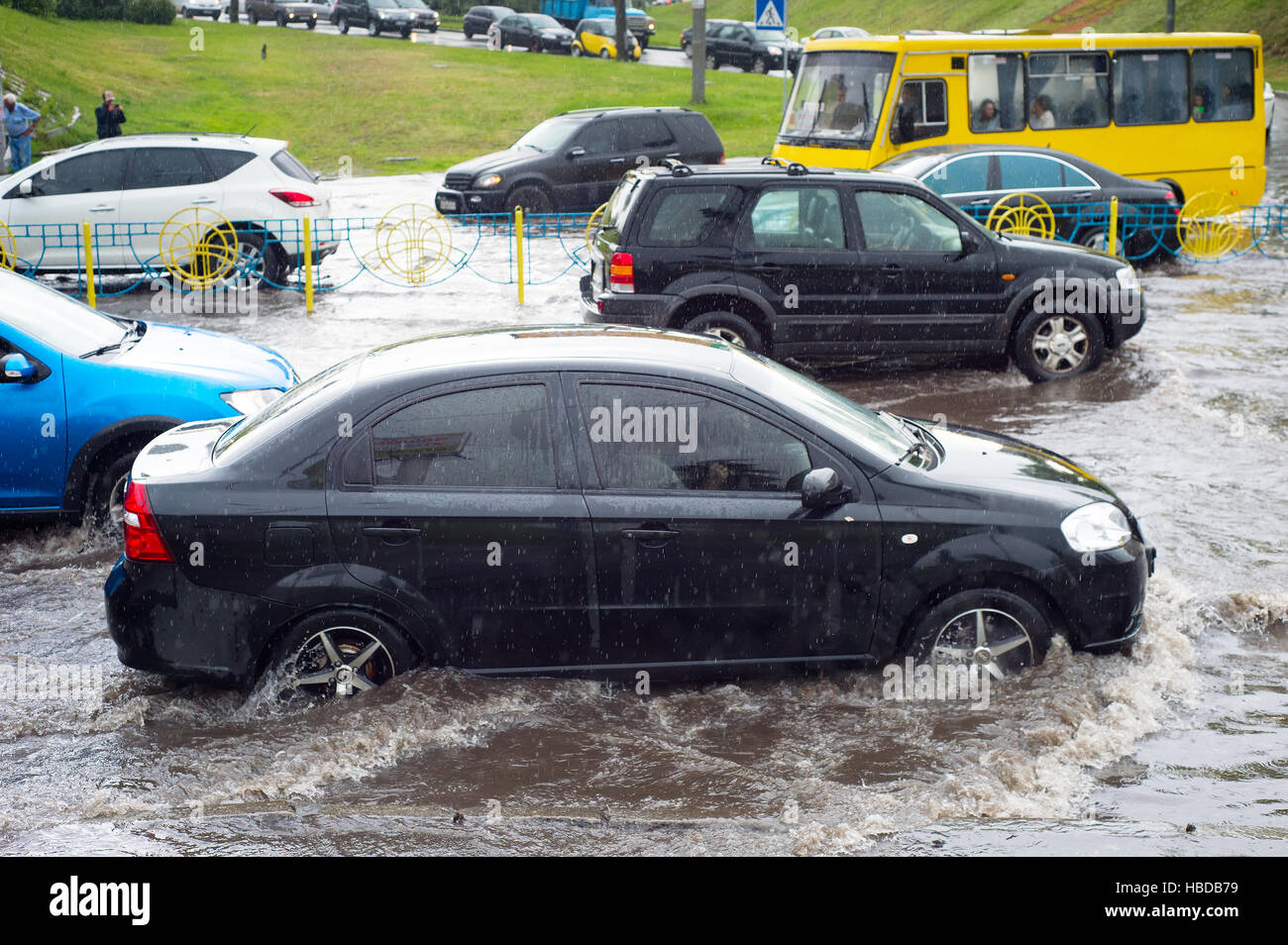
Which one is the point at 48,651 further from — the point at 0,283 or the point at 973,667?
the point at 973,667

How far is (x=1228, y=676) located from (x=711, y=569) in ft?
7.79

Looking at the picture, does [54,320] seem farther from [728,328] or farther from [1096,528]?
[1096,528]

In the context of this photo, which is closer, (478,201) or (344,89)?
(478,201)

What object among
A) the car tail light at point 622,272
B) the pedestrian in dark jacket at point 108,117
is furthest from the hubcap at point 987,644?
the pedestrian in dark jacket at point 108,117

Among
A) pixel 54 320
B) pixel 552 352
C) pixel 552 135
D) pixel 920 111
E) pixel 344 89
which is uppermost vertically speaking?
pixel 344 89

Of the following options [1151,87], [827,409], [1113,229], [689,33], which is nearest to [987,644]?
[827,409]

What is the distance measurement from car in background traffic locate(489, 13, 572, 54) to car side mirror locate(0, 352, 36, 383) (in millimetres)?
42914

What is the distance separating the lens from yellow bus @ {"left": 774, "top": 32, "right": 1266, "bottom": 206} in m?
17.4

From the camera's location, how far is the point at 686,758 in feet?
16.9

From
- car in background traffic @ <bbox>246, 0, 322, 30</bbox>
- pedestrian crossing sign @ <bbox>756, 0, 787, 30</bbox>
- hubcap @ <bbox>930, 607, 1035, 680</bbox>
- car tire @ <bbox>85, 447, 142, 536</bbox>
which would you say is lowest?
hubcap @ <bbox>930, 607, 1035, 680</bbox>

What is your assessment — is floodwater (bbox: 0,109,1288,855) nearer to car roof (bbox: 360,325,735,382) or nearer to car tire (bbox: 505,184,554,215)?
car roof (bbox: 360,325,735,382)

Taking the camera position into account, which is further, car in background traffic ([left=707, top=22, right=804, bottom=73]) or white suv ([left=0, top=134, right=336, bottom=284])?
car in background traffic ([left=707, top=22, right=804, bottom=73])

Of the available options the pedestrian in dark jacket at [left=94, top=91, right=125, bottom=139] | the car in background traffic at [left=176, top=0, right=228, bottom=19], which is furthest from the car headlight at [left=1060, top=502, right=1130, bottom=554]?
the car in background traffic at [left=176, top=0, right=228, bottom=19]

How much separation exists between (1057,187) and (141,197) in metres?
10.3
